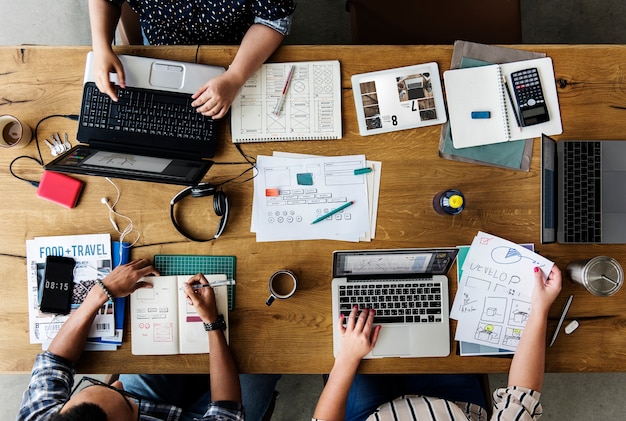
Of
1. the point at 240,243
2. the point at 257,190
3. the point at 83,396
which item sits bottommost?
the point at 83,396

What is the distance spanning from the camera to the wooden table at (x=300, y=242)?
1314mm

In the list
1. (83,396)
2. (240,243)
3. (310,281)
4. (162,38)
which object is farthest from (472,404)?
(162,38)

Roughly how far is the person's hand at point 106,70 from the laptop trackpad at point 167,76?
0.08m

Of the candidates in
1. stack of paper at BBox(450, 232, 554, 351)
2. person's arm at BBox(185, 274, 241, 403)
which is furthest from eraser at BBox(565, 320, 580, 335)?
person's arm at BBox(185, 274, 241, 403)

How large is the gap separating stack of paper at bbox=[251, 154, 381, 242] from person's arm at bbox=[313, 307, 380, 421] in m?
0.23

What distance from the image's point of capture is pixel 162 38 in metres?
1.48

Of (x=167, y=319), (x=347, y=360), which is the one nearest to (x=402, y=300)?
(x=347, y=360)

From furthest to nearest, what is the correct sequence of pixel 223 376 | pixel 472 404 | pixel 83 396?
pixel 472 404
pixel 223 376
pixel 83 396

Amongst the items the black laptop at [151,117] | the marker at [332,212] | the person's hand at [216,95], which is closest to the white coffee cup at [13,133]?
the black laptop at [151,117]

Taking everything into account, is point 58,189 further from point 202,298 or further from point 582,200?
point 582,200

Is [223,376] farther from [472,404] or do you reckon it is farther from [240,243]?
[472,404]

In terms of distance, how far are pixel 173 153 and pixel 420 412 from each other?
39.5 inches

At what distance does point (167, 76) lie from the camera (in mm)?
1302

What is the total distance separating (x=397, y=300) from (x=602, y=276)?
0.54 metres
